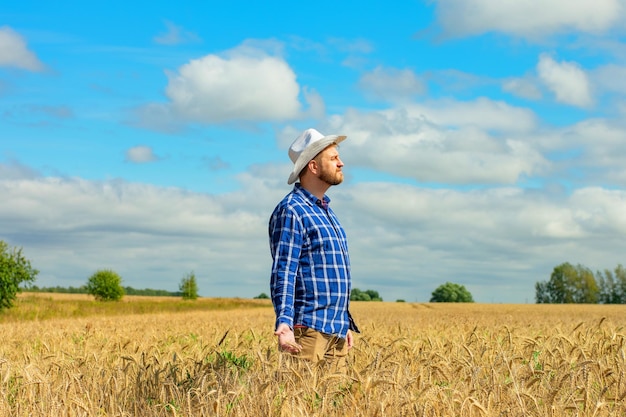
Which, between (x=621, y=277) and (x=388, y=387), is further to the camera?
(x=621, y=277)

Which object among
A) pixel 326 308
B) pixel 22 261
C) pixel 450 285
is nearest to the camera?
pixel 326 308

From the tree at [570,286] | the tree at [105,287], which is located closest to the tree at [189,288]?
the tree at [105,287]

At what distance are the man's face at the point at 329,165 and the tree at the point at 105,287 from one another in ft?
214

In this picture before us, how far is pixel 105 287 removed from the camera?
66.4m

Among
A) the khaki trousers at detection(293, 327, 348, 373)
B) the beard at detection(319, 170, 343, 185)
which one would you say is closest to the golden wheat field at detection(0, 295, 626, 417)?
the khaki trousers at detection(293, 327, 348, 373)

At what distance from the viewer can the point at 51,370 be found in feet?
22.7

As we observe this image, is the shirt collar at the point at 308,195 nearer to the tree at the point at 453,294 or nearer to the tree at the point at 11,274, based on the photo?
the tree at the point at 11,274

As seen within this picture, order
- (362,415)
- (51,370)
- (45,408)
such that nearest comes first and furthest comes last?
(362,415) → (45,408) → (51,370)

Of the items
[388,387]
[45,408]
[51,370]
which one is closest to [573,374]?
[388,387]

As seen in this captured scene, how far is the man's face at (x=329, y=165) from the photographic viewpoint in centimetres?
534

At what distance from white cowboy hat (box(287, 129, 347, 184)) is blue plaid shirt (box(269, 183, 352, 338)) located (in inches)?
10.1

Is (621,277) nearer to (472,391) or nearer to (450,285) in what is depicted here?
(450,285)

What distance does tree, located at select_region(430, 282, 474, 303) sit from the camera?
101025 millimetres

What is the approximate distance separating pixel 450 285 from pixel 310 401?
333ft
